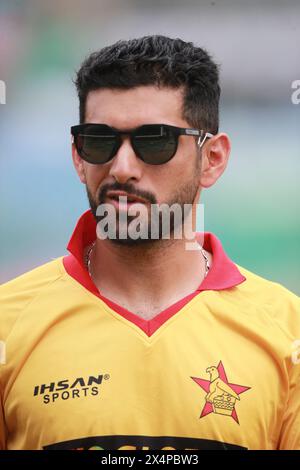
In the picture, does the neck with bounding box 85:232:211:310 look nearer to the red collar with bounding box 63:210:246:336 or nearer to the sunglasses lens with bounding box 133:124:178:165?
the red collar with bounding box 63:210:246:336

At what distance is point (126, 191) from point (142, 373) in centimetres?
56

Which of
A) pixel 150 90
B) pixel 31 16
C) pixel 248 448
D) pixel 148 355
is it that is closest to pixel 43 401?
pixel 148 355

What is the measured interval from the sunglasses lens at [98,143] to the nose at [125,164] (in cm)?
3

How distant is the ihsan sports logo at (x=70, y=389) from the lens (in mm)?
1924

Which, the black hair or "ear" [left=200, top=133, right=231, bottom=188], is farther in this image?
"ear" [left=200, top=133, right=231, bottom=188]

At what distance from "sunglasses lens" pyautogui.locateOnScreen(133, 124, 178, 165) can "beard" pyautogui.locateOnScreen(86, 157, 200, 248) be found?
0.11 metres

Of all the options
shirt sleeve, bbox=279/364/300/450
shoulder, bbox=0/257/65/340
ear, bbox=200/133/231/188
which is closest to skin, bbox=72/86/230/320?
ear, bbox=200/133/231/188

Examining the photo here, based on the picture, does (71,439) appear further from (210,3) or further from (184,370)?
(210,3)

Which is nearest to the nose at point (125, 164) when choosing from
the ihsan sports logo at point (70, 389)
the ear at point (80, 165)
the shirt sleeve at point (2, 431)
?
the ear at point (80, 165)

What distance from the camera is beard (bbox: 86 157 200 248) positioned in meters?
2.05

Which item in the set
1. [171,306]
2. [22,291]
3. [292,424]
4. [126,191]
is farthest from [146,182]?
[292,424]

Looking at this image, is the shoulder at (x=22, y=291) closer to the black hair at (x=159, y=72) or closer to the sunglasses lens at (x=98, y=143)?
the sunglasses lens at (x=98, y=143)

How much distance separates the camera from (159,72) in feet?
6.86

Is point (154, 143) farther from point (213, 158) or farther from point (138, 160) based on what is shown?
point (213, 158)
